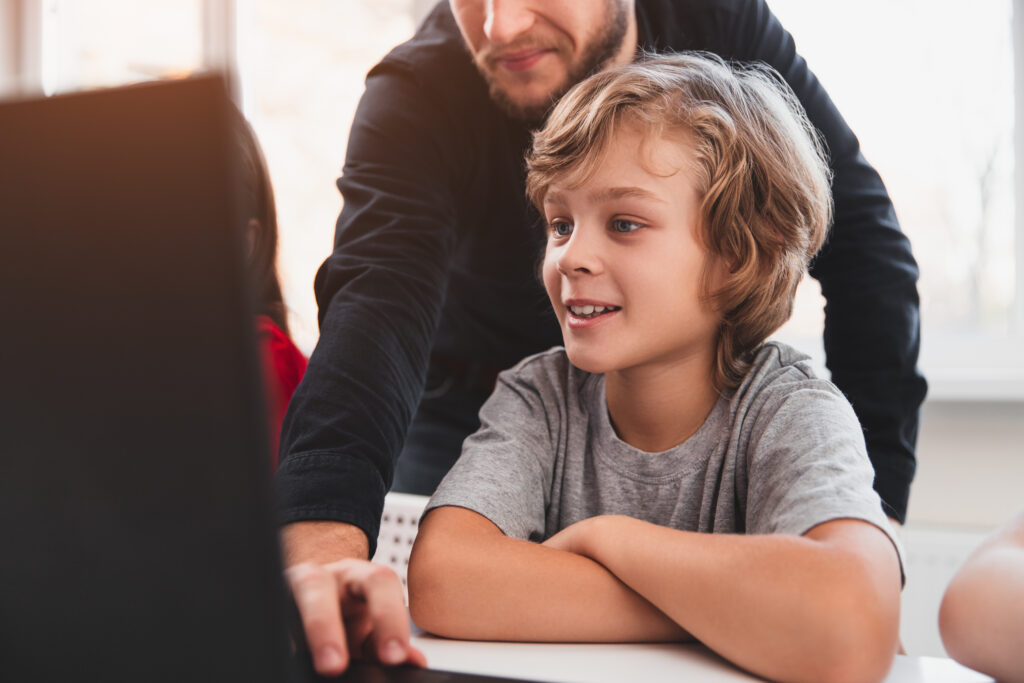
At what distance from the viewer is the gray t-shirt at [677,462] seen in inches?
27.9

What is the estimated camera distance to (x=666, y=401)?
941 millimetres

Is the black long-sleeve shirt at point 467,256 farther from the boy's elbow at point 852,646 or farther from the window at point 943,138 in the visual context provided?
the window at point 943,138

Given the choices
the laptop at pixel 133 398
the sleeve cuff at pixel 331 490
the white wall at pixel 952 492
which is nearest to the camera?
the laptop at pixel 133 398

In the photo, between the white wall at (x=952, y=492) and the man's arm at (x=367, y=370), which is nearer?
the man's arm at (x=367, y=370)

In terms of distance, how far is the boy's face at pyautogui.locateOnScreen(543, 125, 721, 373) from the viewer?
33.9 inches

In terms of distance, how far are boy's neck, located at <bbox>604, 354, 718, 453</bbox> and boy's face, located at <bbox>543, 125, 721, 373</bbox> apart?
47mm

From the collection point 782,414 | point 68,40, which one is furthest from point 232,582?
point 68,40

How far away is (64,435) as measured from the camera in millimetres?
321

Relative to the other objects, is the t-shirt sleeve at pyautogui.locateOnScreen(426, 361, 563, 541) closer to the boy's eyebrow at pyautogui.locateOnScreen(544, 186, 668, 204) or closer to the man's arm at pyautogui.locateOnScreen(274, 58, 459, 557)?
the man's arm at pyautogui.locateOnScreen(274, 58, 459, 557)

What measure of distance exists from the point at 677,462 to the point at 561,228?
0.29m

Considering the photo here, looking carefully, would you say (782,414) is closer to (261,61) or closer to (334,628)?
(334,628)

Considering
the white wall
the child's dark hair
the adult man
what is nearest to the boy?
the adult man

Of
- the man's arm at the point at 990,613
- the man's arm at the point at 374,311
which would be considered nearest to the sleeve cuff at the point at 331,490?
the man's arm at the point at 374,311

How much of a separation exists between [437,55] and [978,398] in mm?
1336
